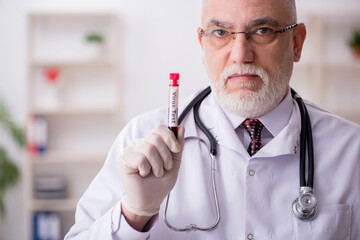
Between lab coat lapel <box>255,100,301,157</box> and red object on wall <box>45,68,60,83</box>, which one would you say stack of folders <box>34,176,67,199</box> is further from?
lab coat lapel <box>255,100,301,157</box>

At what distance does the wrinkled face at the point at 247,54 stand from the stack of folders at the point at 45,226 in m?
2.91

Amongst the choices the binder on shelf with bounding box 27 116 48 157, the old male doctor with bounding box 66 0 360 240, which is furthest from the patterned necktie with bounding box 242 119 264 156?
the binder on shelf with bounding box 27 116 48 157

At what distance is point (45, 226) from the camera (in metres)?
3.99

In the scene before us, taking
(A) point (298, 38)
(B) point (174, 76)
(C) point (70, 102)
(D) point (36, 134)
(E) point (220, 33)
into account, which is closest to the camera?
(B) point (174, 76)

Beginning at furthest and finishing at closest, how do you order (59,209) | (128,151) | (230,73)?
1. (59,209)
2. (230,73)
3. (128,151)

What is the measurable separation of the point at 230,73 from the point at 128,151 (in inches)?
16.7

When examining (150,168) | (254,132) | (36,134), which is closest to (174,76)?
(150,168)

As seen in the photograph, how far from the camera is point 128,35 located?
165 inches

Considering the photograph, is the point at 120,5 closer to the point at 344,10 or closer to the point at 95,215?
the point at 344,10

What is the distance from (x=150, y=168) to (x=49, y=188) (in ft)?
10.1

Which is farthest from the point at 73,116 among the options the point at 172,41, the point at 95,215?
the point at 95,215

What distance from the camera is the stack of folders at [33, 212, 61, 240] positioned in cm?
399

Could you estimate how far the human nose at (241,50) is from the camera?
1.38 m

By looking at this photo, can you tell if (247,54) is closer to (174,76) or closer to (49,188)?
(174,76)
